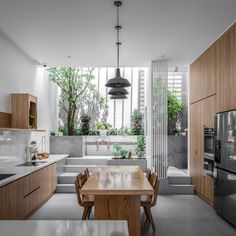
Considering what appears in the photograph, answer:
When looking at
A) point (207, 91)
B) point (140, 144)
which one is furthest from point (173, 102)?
point (207, 91)

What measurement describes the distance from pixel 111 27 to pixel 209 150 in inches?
111

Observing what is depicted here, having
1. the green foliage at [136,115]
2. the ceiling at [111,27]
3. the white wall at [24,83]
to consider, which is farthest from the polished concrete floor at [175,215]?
the green foliage at [136,115]

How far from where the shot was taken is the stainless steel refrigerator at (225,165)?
3.92 meters

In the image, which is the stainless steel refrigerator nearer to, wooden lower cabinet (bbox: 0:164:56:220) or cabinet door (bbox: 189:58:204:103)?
cabinet door (bbox: 189:58:204:103)

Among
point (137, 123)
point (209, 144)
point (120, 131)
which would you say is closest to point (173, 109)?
point (137, 123)

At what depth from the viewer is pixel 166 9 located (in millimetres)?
3750

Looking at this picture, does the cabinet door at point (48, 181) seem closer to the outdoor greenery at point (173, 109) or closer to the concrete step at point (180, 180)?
the concrete step at point (180, 180)

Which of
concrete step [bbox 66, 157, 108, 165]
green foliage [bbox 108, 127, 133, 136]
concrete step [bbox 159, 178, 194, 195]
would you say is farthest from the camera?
green foliage [bbox 108, 127, 133, 136]

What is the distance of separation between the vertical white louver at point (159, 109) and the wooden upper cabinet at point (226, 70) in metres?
1.72

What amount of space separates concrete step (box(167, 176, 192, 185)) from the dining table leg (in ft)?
10.5

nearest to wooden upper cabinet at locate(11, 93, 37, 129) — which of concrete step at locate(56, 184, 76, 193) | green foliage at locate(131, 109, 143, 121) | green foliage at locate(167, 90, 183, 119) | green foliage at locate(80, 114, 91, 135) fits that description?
concrete step at locate(56, 184, 76, 193)

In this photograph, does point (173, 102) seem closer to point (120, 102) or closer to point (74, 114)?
point (120, 102)

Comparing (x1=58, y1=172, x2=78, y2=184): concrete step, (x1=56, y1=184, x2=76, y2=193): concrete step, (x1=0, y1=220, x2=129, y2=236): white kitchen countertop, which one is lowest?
(x1=56, y1=184, x2=76, y2=193): concrete step

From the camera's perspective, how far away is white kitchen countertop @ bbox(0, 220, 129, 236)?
1.22 m
